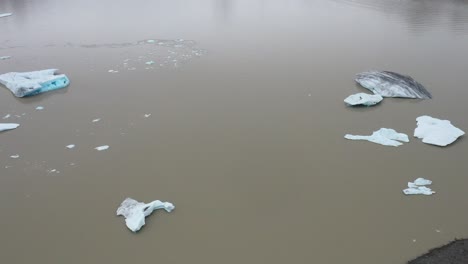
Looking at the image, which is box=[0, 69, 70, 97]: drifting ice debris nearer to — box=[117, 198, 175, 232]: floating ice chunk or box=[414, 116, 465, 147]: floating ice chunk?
box=[117, 198, 175, 232]: floating ice chunk

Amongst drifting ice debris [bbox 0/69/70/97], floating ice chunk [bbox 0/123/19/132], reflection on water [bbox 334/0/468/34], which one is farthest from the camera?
reflection on water [bbox 334/0/468/34]

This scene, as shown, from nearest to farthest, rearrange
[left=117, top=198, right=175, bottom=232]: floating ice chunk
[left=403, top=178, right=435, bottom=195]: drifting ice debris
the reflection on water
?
1. [left=117, top=198, right=175, bottom=232]: floating ice chunk
2. [left=403, top=178, right=435, bottom=195]: drifting ice debris
3. the reflection on water

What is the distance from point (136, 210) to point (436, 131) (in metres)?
3.89

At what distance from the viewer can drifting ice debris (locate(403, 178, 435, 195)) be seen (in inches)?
171

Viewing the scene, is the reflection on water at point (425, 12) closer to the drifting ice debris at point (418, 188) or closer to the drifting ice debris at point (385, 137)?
the drifting ice debris at point (385, 137)

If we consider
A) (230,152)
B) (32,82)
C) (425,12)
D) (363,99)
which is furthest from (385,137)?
(425,12)

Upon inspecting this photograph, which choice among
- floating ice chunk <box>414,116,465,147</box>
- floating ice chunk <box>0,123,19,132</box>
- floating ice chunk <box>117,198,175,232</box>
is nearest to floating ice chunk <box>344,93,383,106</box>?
floating ice chunk <box>414,116,465,147</box>

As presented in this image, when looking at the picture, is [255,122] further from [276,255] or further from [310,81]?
[276,255]

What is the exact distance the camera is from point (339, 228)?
3910mm

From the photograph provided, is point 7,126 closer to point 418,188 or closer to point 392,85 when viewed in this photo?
point 418,188

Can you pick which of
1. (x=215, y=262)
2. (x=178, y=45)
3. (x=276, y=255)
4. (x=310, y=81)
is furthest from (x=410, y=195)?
(x=178, y=45)

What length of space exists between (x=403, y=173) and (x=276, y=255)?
76.6 inches

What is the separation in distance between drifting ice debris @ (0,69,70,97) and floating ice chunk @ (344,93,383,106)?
462 cm

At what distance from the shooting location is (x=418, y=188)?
441 cm
